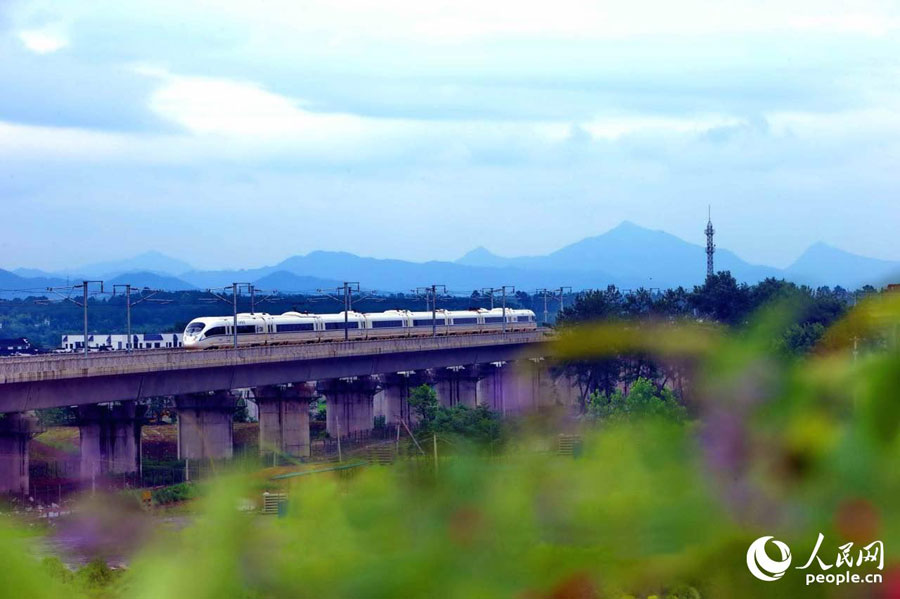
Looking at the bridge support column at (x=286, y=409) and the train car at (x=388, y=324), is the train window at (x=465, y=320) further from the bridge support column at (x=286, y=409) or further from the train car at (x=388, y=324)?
the bridge support column at (x=286, y=409)

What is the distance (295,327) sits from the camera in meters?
71.6

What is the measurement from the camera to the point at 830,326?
8.70ft

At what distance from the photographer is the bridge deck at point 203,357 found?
46438 millimetres

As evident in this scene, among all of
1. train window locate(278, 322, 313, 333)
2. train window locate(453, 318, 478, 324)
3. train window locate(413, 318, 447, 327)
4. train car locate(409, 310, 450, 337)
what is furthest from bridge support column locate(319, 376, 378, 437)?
train window locate(453, 318, 478, 324)

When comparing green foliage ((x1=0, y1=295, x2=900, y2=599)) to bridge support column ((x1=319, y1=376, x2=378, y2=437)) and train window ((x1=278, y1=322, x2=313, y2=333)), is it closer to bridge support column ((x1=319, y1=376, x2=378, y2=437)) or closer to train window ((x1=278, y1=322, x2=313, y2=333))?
train window ((x1=278, y1=322, x2=313, y2=333))

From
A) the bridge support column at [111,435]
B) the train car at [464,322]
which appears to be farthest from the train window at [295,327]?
the bridge support column at [111,435]

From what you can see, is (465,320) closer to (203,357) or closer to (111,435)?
(203,357)

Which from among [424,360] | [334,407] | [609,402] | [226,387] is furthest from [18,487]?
[609,402]

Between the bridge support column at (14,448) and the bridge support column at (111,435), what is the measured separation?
14.5ft

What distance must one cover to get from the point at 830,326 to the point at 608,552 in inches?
35.7

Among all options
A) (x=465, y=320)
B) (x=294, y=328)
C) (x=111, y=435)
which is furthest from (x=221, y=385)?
(x=465, y=320)

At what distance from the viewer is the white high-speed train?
66.1 meters

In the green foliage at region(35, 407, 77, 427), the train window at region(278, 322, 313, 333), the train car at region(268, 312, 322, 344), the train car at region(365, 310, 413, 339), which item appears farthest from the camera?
the train car at region(365, 310, 413, 339)

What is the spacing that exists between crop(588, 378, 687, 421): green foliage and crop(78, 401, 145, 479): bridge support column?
51123mm
